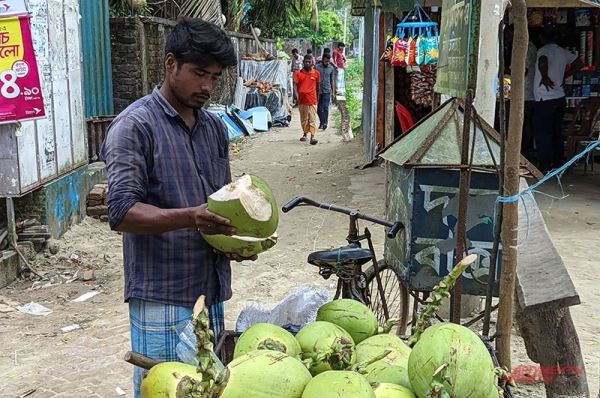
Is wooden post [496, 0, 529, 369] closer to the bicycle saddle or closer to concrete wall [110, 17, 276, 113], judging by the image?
the bicycle saddle

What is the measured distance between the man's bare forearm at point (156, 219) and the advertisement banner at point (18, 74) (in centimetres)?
416

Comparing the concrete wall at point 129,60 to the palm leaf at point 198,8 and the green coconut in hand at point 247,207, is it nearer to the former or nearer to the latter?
the palm leaf at point 198,8

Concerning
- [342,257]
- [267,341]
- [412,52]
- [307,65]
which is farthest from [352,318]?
[307,65]

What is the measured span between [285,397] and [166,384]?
1.14 feet

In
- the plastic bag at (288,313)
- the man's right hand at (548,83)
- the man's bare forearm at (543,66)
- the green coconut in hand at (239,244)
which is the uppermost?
the man's bare forearm at (543,66)

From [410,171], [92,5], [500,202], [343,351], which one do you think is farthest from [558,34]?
[343,351]

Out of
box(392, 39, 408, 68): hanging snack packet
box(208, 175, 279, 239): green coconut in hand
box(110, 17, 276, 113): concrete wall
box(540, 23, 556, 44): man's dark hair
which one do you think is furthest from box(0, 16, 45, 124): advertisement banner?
box(540, 23, 556, 44): man's dark hair

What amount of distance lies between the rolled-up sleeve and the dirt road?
2.24m

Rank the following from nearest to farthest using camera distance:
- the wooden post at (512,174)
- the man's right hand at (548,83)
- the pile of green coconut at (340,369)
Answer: the pile of green coconut at (340,369) < the wooden post at (512,174) < the man's right hand at (548,83)

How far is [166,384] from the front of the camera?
175 centimetres

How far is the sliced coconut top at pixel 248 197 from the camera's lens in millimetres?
2074

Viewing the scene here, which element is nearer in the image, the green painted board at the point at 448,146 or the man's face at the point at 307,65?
the green painted board at the point at 448,146

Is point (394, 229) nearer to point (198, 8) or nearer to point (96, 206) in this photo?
point (96, 206)

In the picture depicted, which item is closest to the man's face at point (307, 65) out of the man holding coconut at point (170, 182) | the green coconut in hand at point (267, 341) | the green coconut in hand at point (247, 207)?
the man holding coconut at point (170, 182)
